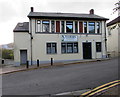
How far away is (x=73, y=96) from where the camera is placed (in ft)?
15.6

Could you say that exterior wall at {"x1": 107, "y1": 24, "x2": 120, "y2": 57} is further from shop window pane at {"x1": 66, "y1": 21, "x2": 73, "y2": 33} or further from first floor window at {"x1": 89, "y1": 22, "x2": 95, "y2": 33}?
shop window pane at {"x1": 66, "y1": 21, "x2": 73, "y2": 33}

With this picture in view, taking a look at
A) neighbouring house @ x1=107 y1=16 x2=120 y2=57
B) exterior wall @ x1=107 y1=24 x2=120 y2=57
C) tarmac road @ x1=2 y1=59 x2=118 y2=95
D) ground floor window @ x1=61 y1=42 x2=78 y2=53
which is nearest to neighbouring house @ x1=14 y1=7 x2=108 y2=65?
ground floor window @ x1=61 y1=42 x2=78 y2=53

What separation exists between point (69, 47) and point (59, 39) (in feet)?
6.43

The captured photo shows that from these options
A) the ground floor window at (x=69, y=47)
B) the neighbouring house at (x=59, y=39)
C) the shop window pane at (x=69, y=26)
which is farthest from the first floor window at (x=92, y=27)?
the ground floor window at (x=69, y=47)

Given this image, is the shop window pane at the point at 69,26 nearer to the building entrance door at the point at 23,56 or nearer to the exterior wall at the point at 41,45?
the exterior wall at the point at 41,45

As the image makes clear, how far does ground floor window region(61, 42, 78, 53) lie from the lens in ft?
56.5

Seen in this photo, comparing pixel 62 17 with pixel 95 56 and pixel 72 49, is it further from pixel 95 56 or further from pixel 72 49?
pixel 95 56

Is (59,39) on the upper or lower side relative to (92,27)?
lower

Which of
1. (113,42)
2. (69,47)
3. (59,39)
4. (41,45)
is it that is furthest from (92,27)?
(41,45)

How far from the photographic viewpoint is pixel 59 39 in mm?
17062

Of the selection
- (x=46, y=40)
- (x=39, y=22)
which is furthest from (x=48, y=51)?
(x=39, y=22)

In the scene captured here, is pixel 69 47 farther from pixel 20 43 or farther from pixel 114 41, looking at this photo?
pixel 114 41

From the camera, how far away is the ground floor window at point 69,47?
17.2m

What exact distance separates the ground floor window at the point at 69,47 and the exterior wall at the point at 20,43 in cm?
507
